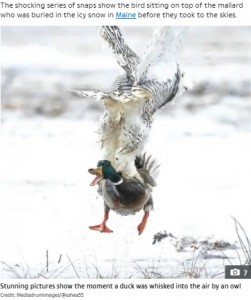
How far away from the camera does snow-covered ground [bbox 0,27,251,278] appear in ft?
14.0

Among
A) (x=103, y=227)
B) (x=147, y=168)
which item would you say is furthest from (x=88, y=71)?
(x=103, y=227)

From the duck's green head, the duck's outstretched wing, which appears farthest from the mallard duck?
the duck's outstretched wing

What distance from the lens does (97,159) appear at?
4262 mm

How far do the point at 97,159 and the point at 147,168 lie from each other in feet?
0.57

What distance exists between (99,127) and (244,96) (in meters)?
0.51

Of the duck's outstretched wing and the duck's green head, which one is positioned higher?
the duck's outstretched wing

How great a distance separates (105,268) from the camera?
14.0 ft

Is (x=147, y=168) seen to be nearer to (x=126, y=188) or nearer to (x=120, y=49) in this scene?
(x=126, y=188)

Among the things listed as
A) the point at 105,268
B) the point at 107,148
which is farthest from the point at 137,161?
the point at 105,268

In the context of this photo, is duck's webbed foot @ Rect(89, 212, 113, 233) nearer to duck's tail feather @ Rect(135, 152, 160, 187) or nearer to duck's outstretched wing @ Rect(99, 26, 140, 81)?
duck's tail feather @ Rect(135, 152, 160, 187)

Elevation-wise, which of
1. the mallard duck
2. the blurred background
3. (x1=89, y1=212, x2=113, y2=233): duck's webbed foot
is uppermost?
the blurred background

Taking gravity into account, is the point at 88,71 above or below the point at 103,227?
above

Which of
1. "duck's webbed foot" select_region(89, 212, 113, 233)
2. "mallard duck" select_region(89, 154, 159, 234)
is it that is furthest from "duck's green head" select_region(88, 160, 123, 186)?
"duck's webbed foot" select_region(89, 212, 113, 233)
